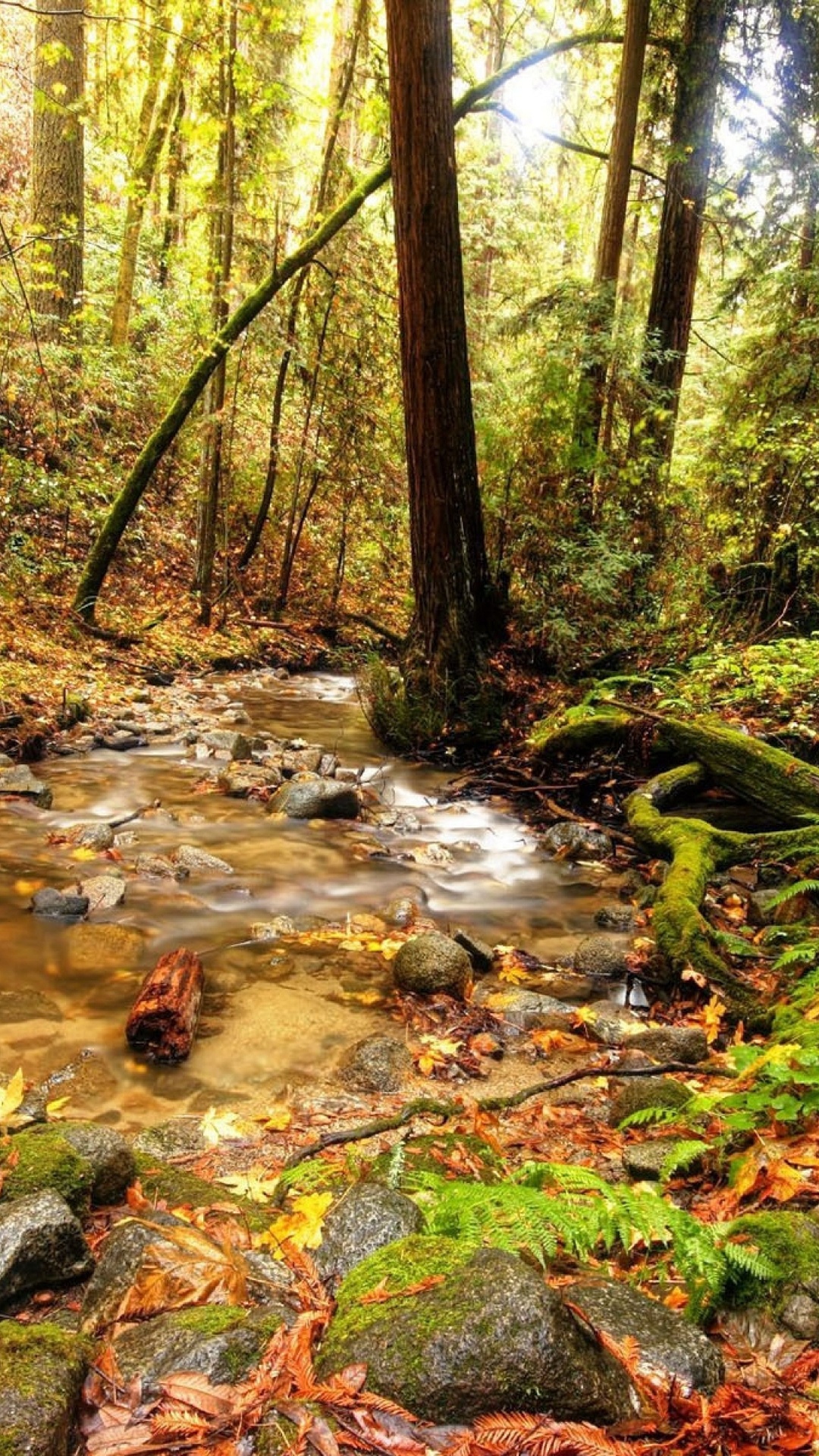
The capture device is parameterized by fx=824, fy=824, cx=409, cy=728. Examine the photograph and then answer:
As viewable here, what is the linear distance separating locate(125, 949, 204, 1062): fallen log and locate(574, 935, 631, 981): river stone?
220cm

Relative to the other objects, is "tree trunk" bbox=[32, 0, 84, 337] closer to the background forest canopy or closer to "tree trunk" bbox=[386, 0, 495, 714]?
the background forest canopy

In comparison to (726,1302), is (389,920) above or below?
below

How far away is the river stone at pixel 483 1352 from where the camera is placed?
4.61 feet

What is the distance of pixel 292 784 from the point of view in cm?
742

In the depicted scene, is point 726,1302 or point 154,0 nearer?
point 726,1302

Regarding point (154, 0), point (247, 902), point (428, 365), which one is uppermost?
point (154, 0)

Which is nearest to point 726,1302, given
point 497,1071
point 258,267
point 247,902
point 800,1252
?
point 800,1252

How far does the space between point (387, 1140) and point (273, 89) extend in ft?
37.4

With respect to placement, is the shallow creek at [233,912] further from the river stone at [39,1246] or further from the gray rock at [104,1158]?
the river stone at [39,1246]

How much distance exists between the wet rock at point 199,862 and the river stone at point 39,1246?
3878 mm

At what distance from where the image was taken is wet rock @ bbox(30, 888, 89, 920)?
4996mm

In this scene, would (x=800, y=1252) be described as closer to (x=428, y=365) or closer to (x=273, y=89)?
(x=428, y=365)

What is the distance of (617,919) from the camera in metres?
5.35

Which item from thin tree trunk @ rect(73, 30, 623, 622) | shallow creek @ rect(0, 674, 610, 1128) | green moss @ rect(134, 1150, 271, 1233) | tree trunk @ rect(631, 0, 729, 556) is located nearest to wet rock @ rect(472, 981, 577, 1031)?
shallow creek @ rect(0, 674, 610, 1128)
